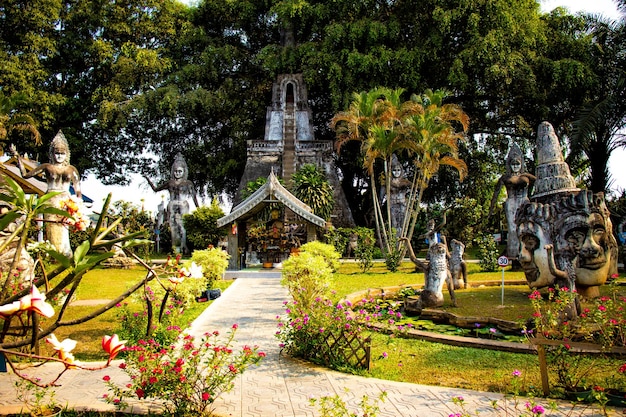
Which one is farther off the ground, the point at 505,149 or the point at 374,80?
the point at 374,80

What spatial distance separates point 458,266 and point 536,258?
325 cm

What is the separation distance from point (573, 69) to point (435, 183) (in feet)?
29.4

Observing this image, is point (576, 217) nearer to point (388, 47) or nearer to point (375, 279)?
point (375, 279)

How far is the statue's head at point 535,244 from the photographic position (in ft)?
26.6

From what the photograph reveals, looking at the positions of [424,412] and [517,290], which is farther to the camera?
[517,290]

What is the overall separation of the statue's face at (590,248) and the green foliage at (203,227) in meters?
16.4

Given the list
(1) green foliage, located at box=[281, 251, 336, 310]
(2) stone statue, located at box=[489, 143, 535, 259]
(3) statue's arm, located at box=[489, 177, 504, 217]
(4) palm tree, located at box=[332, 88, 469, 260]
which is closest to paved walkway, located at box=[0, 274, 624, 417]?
(1) green foliage, located at box=[281, 251, 336, 310]

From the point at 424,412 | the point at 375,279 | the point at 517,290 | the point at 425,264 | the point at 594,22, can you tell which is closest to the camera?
the point at 424,412

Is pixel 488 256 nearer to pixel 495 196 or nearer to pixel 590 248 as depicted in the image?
pixel 495 196

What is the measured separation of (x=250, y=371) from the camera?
18.2 feet

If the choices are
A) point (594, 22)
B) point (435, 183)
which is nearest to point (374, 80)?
point (435, 183)

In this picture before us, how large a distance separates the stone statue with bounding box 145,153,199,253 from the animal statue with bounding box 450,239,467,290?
Result: 14806 mm

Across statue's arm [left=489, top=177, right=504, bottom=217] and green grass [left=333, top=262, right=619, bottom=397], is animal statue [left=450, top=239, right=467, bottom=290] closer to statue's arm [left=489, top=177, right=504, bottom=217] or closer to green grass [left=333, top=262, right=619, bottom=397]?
green grass [left=333, top=262, right=619, bottom=397]

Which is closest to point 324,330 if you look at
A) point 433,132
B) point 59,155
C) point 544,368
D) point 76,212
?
point 544,368
